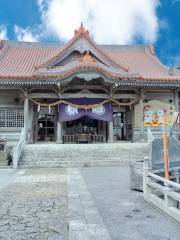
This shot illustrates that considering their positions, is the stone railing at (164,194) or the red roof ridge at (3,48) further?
the red roof ridge at (3,48)

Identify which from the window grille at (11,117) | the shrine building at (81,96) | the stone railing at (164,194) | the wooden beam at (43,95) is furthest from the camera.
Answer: the window grille at (11,117)

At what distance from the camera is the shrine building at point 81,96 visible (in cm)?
1527

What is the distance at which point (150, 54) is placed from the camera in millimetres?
22172

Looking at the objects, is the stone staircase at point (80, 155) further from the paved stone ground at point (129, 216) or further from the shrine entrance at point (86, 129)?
the paved stone ground at point (129, 216)

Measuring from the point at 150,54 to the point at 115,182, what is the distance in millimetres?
16789

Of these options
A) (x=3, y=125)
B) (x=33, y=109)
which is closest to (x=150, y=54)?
(x=33, y=109)

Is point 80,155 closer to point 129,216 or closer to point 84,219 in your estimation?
point 129,216

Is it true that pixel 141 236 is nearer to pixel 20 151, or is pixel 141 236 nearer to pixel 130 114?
pixel 20 151

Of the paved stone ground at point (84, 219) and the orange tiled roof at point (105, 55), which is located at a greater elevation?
the orange tiled roof at point (105, 55)

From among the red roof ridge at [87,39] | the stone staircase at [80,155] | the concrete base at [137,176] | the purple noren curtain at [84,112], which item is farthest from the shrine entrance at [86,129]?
the concrete base at [137,176]

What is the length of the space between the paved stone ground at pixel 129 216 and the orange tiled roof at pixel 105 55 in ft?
32.7

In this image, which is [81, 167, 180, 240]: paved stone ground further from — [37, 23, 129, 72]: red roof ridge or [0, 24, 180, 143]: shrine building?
[37, 23, 129, 72]: red roof ridge

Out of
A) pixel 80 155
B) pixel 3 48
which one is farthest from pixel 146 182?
pixel 3 48

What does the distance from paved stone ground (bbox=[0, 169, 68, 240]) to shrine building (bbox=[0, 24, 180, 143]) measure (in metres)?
8.47
